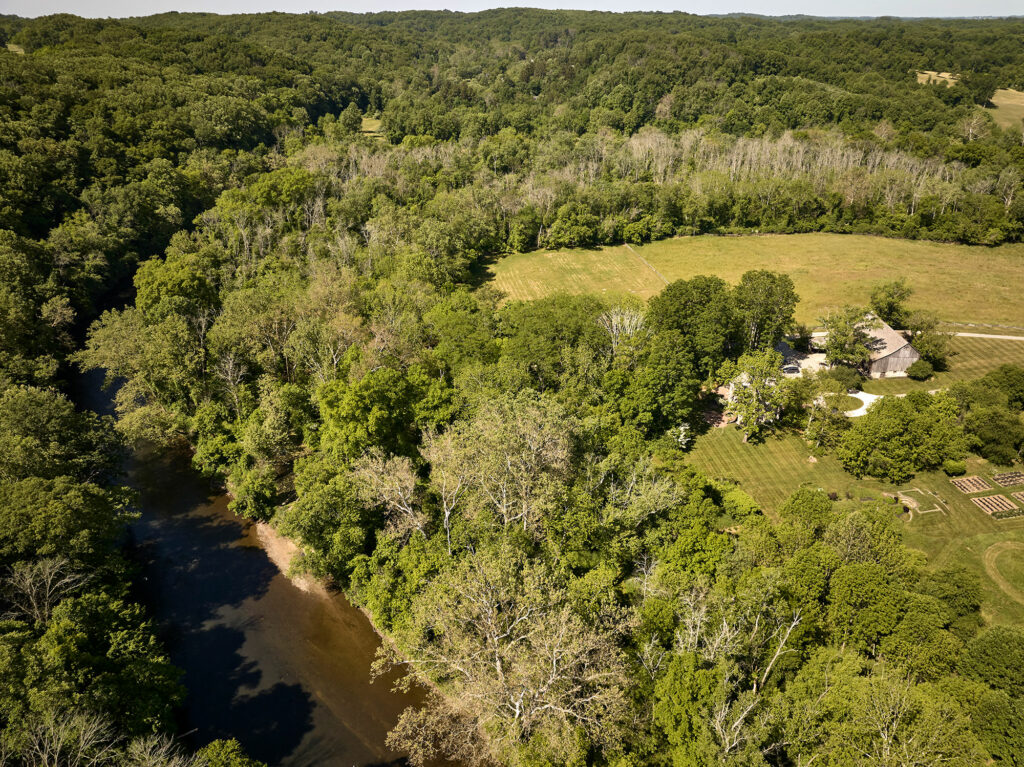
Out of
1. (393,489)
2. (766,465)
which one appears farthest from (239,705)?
(766,465)

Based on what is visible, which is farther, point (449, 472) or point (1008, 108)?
point (1008, 108)

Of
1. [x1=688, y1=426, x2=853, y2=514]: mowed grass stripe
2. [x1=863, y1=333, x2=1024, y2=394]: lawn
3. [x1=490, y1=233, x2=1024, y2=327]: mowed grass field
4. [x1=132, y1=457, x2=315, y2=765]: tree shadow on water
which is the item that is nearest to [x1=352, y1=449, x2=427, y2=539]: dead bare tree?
[x1=132, y1=457, x2=315, y2=765]: tree shadow on water

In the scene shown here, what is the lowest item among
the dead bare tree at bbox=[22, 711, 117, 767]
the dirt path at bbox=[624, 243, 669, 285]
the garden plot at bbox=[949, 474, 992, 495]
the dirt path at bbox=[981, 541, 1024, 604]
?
the dirt path at bbox=[981, 541, 1024, 604]

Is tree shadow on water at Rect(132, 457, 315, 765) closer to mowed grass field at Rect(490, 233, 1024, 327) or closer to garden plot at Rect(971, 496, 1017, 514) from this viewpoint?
garden plot at Rect(971, 496, 1017, 514)

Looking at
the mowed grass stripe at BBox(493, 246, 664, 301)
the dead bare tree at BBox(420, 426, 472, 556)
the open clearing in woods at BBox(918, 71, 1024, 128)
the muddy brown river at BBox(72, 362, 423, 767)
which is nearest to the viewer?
the muddy brown river at BBox(72, 362, 423, 767)

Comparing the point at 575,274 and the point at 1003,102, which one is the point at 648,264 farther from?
the point at 1003,102

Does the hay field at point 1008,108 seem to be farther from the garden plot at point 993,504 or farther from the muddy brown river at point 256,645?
the muddy brown river at point 256,645

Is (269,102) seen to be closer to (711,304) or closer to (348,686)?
(711,304)
